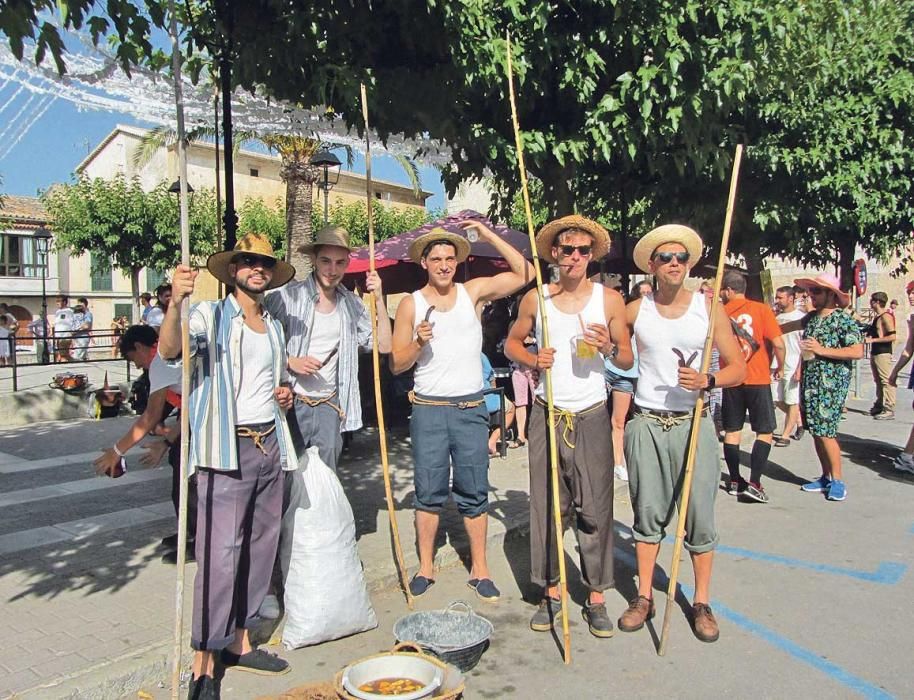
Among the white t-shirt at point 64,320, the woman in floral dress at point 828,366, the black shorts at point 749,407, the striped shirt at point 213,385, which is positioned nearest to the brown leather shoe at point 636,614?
the striped shirt at point 213,385

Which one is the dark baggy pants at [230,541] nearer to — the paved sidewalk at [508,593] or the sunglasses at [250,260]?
the paved sidewalk at [508,593]

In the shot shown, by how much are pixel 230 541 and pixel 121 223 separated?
26709 mm

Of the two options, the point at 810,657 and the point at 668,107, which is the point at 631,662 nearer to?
the point at 810,657

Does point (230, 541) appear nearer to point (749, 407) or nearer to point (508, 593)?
point (508, 593)

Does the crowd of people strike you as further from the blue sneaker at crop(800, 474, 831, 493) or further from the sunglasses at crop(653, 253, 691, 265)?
the blue sneaker at crop(800, 474, 831, 493)

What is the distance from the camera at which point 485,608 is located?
4.36m

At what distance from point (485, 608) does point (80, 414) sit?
909 centimetres

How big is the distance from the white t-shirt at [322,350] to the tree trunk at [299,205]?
10183 millimetres

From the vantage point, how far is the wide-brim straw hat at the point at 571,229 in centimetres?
402

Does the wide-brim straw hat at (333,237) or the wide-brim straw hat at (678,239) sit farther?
the wide-brim straw hat at (333,237)

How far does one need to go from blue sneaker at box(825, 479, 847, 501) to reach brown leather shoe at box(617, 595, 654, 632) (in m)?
3.40

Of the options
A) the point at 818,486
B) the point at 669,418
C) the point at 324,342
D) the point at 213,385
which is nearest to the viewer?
the point at 213,385

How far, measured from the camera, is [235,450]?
3.32 metres

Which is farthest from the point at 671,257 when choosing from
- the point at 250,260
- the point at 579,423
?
the point at 250,260
